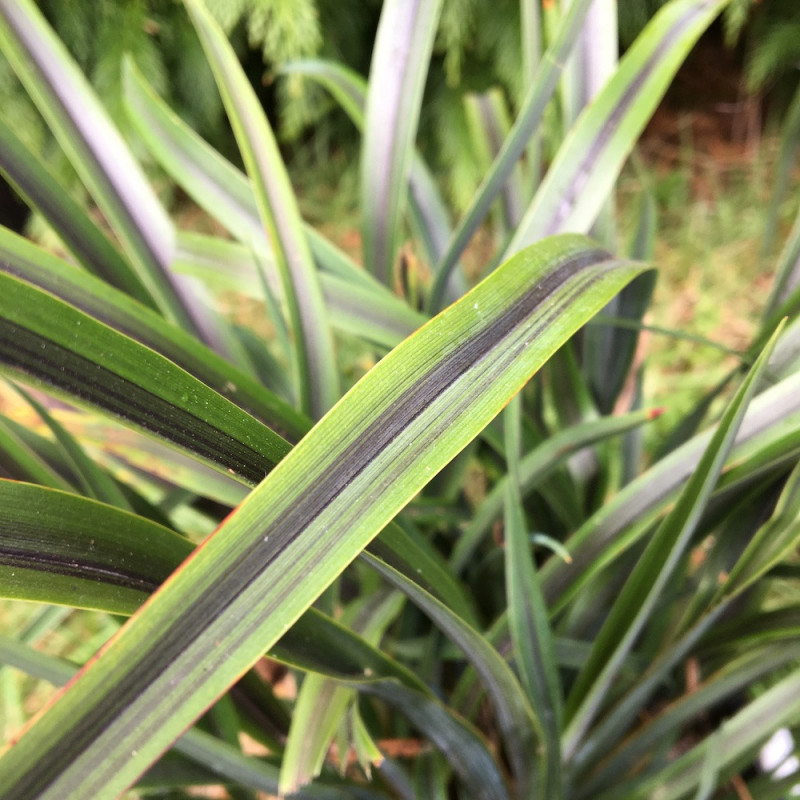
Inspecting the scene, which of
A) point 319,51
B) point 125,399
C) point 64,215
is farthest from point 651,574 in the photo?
point 319,51

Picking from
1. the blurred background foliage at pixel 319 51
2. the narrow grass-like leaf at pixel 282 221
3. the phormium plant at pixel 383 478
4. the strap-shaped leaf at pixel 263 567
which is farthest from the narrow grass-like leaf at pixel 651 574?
the blurred background foliage at pixel 319 51

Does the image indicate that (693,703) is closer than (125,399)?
No

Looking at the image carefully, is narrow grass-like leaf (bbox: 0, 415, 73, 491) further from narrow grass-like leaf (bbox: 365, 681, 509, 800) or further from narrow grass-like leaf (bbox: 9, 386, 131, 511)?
narrow grass-like leaf (bbox: 365, 681, 509, 800)

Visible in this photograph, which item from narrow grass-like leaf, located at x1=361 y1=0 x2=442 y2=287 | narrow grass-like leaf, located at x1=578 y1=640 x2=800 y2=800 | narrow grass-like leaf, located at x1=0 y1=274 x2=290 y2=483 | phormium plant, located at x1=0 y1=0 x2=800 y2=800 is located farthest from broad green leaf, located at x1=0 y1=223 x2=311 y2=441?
narrow grass-like leaf, located at x1=578 y1=640 x2=800 y2=800

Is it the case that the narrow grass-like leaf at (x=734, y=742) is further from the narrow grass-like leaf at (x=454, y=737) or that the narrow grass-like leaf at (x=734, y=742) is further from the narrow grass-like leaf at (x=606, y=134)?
the narrow grass-like leaf at (x=606, y=134)

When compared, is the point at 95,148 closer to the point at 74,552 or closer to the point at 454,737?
the point at 74,552

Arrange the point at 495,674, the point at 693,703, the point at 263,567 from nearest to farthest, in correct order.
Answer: the point at 263,567, the point at 495,674, the point at 693,703
